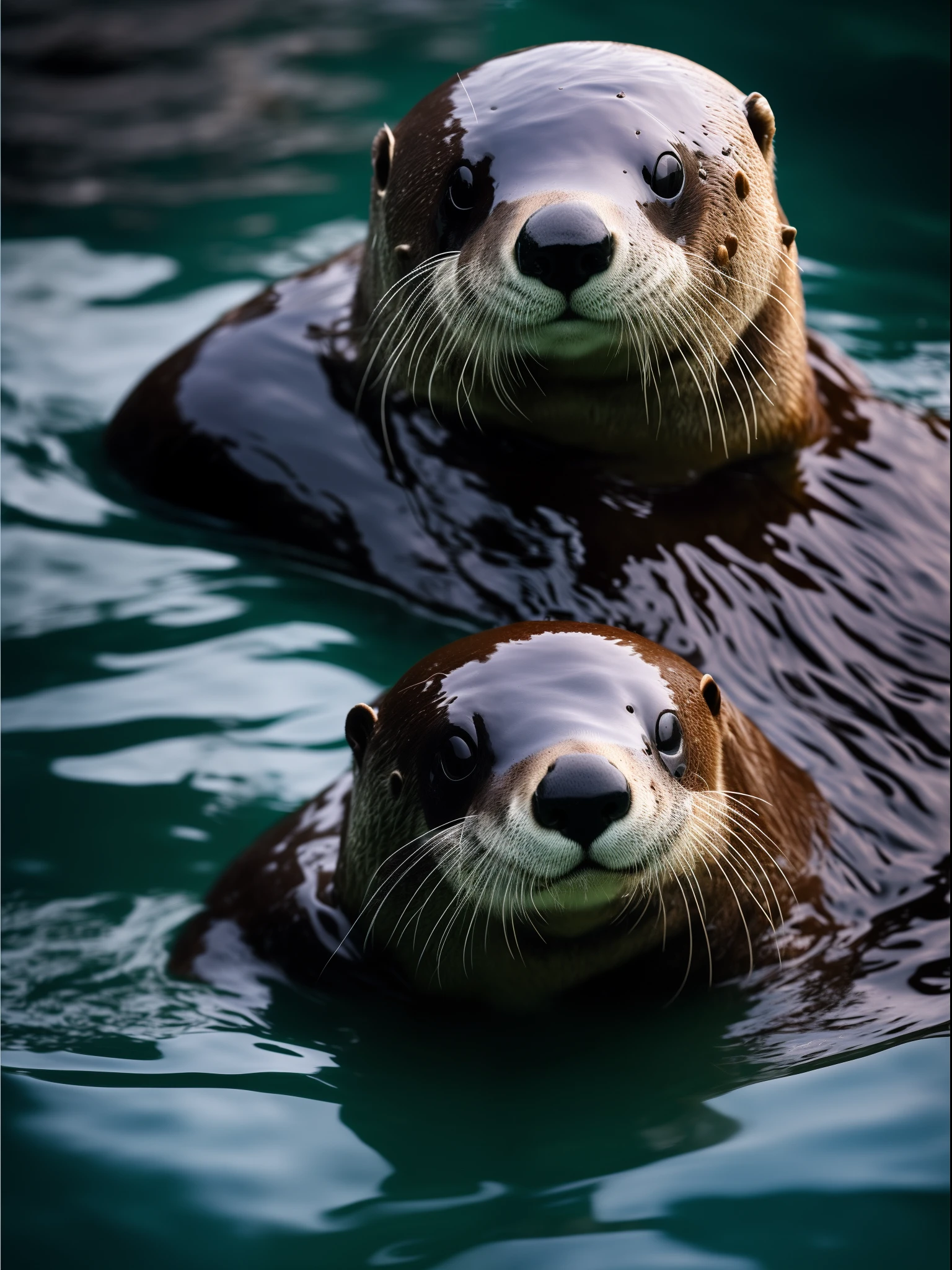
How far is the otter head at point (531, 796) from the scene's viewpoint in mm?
2799

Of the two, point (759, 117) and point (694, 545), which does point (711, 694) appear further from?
point (759, 117)

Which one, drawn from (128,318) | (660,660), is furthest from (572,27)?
(660,660)

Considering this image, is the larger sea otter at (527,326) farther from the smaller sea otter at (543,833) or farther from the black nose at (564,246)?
the smaller sea otter at (543,833)

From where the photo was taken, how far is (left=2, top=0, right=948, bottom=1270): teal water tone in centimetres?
269

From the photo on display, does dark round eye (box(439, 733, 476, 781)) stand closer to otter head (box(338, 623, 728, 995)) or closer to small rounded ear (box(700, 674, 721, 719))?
otter head (box(338, 623, 728, 995))

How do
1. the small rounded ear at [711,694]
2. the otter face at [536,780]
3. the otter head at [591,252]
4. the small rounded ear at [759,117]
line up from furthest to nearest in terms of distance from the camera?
the small rounded ear at [759,117], the otter head at [591,252], the small rounded ear at [711,694], the otter face at [536,780]

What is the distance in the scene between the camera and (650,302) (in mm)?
3707

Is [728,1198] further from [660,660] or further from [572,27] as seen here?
[572,27]

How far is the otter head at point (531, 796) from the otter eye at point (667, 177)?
109 centimetres

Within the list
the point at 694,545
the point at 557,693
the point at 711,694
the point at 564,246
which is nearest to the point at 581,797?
the point at 557,693

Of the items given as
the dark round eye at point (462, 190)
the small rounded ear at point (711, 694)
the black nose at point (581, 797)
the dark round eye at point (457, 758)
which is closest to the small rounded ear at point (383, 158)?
the dark round eye at point (462, 190)

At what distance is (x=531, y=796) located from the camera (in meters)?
2.79

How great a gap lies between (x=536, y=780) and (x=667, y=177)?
159 cm

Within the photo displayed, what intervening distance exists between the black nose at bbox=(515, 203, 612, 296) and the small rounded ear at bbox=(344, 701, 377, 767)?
3.08 ft
